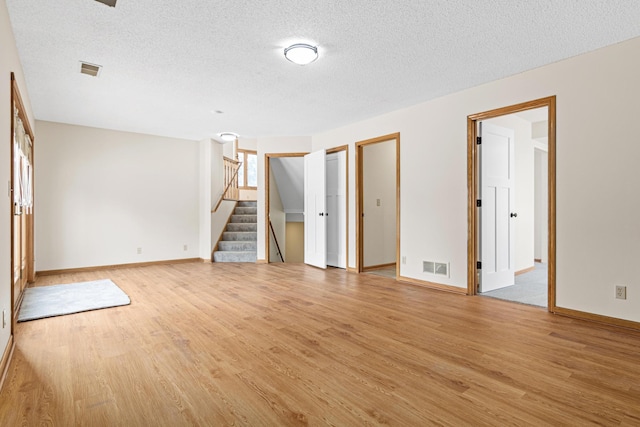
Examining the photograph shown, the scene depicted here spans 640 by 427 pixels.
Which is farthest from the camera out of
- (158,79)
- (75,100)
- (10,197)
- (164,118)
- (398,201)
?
(164,118)

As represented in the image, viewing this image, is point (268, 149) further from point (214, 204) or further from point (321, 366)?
point (321, 366)

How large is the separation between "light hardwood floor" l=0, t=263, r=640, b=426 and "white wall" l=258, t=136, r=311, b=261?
2.92m

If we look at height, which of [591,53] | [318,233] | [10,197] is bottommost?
[318,233]

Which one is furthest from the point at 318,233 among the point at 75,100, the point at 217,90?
the point at 75,100

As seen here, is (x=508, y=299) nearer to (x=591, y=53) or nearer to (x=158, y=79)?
(x=591, y=53)

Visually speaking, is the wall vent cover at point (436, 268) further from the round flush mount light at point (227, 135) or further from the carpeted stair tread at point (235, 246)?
the round flush mount light at point (227, 135)

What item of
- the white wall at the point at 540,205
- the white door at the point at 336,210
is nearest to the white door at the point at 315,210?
the white door at the point at 336,210

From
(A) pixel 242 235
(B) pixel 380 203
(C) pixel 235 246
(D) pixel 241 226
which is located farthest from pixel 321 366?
(D) pixel 241 226

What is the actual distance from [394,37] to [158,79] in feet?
8.27

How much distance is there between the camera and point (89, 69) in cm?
342

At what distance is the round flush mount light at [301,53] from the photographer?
2.88 metres

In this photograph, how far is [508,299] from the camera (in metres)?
3.81

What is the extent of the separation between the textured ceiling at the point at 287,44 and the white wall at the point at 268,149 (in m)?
1.84

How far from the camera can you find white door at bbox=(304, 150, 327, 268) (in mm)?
5926
